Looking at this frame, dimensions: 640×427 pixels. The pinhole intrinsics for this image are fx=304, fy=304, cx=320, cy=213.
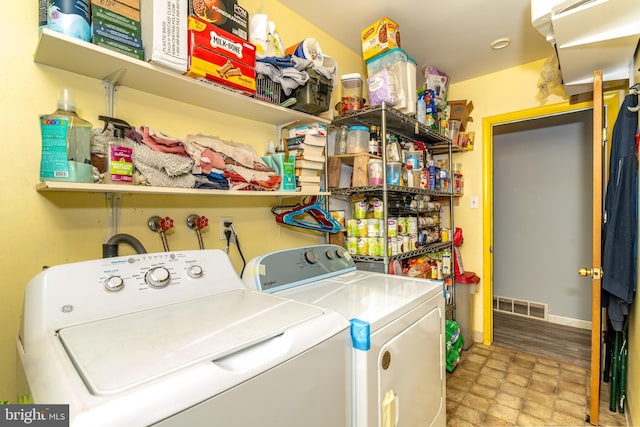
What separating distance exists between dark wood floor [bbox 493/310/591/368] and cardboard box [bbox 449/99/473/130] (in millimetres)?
2129

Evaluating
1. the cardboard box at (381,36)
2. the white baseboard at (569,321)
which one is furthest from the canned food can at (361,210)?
the white baseboard at (569,321)

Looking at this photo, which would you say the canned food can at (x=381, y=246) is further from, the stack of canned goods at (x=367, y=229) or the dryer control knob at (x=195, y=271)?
the dryer control knob at (x=195, y=271)

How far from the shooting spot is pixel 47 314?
2.48 ft

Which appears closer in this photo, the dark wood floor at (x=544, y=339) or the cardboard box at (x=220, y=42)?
the cardboard box at (x=220, y=42)

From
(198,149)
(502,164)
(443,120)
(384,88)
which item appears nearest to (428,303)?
(198,149)

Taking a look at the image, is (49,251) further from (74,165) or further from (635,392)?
(635,392)

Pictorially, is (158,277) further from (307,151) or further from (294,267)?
(307,151)

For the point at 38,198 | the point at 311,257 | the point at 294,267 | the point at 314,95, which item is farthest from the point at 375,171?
the point at 38,198

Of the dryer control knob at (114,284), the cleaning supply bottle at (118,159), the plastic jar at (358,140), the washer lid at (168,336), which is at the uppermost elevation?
the plastic jar at (358,140)

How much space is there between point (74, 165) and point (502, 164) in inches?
161

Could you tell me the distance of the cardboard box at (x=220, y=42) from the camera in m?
1.11

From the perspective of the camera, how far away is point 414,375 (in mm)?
1182

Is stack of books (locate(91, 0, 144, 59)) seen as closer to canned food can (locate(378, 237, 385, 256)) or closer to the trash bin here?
canned food can (locate(378, 237, 385, 256))

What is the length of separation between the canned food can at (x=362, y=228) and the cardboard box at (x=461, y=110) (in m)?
1.64
